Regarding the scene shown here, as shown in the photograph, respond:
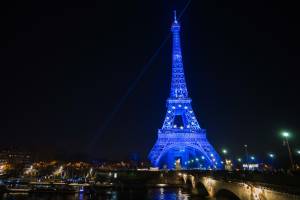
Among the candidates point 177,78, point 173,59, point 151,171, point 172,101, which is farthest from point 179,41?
point 151,171

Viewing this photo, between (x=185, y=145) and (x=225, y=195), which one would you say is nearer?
(x=225, y=195)

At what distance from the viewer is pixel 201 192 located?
47.8m

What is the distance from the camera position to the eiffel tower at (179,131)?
78062mm

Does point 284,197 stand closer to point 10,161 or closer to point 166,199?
point 166,199

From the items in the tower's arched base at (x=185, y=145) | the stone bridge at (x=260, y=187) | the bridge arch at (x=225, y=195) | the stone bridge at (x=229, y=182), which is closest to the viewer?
the stone bridge at (x=260, y=187)

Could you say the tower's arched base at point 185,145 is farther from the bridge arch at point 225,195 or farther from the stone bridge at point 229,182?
the bridge arch at point 225,195

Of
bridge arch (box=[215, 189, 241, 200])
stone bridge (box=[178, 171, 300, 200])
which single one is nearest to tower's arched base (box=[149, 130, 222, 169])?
bridge arch (box=[215, 189, 241, 200])

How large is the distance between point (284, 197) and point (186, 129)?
65197 mm

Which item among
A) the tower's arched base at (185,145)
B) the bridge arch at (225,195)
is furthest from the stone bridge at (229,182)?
the tower's arched base at (185,145)

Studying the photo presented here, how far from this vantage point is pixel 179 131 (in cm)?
8012

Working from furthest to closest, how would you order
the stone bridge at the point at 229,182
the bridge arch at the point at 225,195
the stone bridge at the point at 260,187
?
the bridge arch at the point at 225,195 < the stone bridge at the point at 229,182 < the stone bridge at the point at 260,187

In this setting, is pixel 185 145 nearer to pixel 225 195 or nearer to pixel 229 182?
pixel 225 195

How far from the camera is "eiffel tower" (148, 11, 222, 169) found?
78062mm

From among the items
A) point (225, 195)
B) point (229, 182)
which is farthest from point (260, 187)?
point (225, 195)
